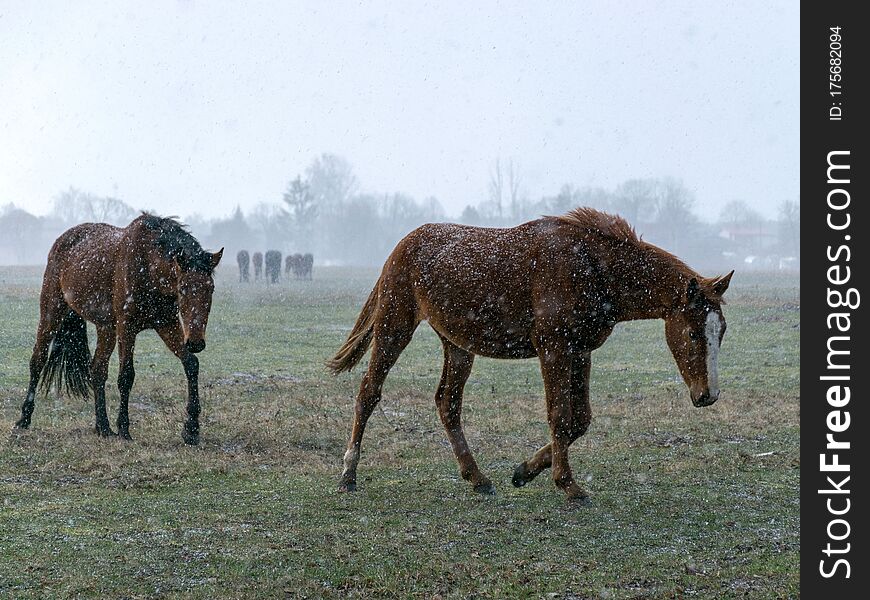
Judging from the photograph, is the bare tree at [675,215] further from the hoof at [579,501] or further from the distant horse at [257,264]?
the hoof at [579,501]

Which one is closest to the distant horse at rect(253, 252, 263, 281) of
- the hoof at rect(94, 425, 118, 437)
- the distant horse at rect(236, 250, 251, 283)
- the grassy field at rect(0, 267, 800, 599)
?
the distant horse at rect(236, 250, 251, 283)

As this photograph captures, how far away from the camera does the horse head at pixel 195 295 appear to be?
26.4ft

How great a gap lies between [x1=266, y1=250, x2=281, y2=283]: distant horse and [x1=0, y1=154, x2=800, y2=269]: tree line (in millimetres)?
55301

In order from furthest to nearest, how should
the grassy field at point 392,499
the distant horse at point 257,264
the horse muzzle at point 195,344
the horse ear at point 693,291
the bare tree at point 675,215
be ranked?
the bare tree at point 675,215
the distant horse at point 257,264
the horse muzzle at point 195,344
the horse ear at point 693,291
the grassy field at point 392,499

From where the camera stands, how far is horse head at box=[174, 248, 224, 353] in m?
8.05

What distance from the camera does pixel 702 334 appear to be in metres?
5.99

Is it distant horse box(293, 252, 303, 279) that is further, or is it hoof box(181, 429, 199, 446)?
distant horse box(293, 252, 303, 279)

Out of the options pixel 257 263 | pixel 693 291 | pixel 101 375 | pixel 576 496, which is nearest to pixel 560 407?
pixel 576 496

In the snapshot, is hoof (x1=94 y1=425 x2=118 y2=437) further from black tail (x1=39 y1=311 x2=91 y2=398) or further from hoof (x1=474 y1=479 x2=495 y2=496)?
hoof (x1=474 y1=479 x2=495 y2=496)

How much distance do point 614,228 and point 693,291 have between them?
923mm

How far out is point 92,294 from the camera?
9461 mm

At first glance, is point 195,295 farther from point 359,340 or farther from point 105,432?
point 105,432

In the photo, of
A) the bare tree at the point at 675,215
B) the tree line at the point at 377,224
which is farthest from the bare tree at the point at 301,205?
the bare tree at the point at 675,215
